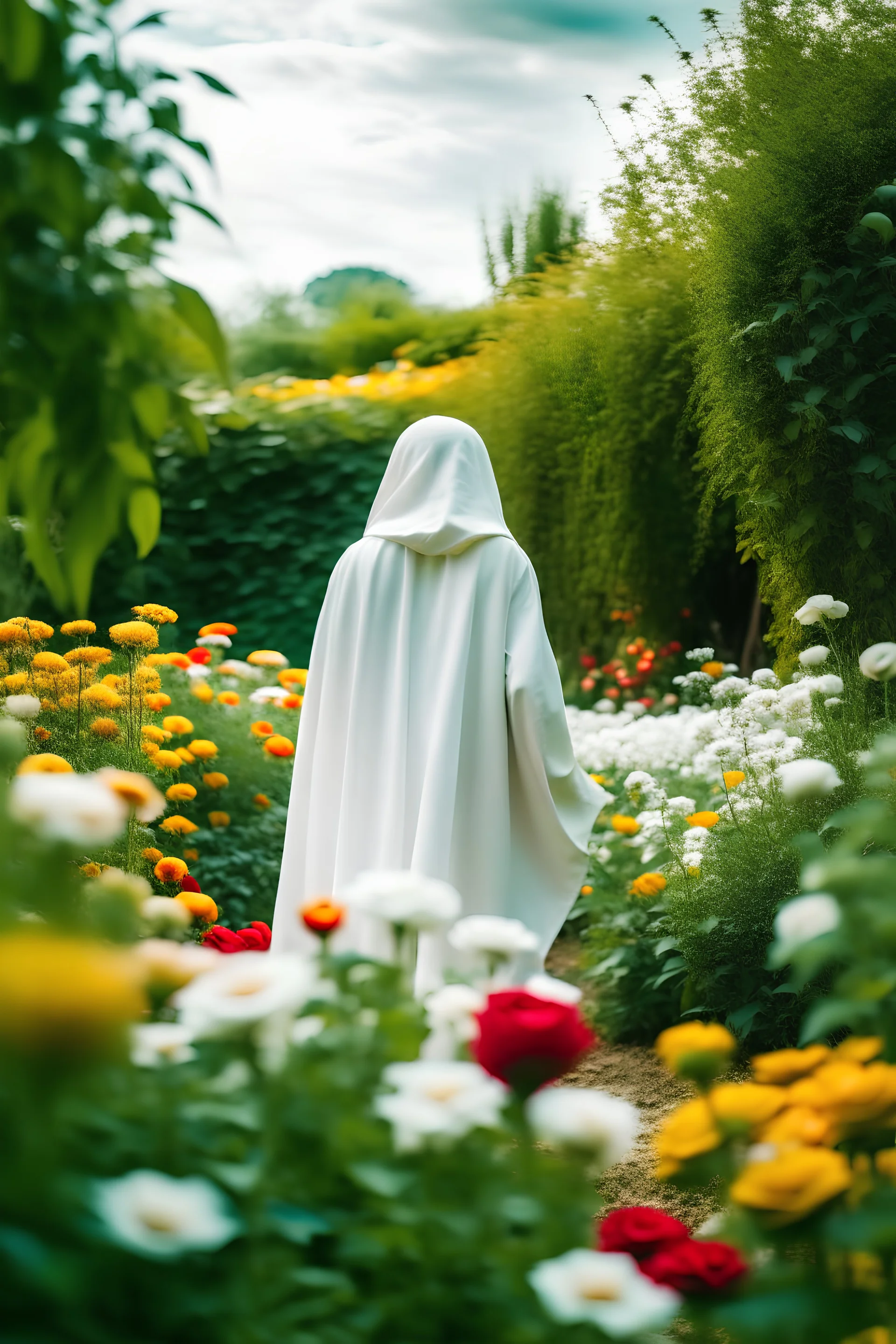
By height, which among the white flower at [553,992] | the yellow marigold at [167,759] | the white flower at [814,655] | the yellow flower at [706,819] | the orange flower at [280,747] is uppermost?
the orange flower at [280,747]

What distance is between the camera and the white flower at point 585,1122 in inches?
32.6

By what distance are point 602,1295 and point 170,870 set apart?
2.22 m

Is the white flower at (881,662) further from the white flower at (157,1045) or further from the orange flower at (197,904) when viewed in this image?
the white flower at (157,1045)

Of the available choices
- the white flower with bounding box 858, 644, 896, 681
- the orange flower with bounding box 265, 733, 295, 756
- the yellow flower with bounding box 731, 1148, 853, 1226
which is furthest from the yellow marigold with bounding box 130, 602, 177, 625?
the yellow flower with bounding box 731, 1148, 853, 1226

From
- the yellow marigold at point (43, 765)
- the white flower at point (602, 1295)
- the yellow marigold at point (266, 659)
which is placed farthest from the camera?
the yellow marigold at point (266, 659)

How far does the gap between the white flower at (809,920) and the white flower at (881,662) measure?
5.73ft

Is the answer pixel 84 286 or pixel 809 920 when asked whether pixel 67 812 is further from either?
pixel 809 920

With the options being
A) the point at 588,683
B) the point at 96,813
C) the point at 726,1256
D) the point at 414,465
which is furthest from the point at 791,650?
the point at 96,813

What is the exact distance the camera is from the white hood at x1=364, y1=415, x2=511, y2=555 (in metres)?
2.88

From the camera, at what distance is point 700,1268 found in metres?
0.92

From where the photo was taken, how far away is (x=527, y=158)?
697cm

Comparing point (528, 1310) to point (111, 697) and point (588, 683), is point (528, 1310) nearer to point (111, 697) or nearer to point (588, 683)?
point (111, 697)

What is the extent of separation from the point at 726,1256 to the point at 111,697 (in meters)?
2.61

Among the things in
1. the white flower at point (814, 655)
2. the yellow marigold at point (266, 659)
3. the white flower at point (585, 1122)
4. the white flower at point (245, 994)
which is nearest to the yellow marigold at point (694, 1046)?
the white flower at point (585, 1122)
